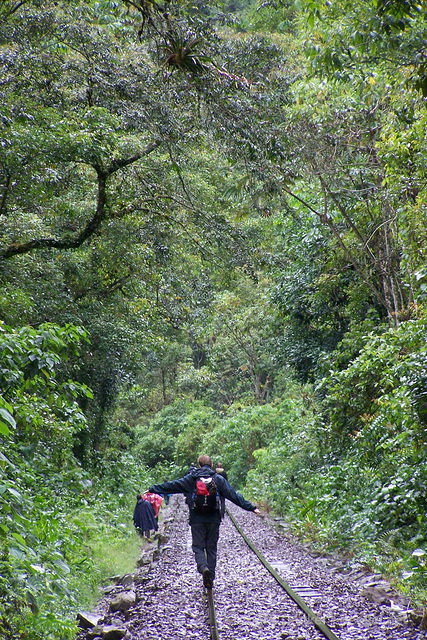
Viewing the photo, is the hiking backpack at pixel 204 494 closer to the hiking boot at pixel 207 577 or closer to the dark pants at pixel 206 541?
the dark pants at pixel 206 541

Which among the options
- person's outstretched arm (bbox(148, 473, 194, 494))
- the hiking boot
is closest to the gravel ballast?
the hiking boot

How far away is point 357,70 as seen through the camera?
914 centimetres

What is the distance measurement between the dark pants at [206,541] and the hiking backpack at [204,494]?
0.23 m

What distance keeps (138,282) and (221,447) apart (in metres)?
16.6

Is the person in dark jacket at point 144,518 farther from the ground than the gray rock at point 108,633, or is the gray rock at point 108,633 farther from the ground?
the person in dark jacket at point 144,518

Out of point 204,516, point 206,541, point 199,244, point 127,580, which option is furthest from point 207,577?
point 199,244

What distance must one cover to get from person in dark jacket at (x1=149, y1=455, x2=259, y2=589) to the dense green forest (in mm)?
1604

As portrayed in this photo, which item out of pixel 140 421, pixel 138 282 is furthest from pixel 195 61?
pixel 140 421

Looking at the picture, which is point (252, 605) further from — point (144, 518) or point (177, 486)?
point (144, 518)

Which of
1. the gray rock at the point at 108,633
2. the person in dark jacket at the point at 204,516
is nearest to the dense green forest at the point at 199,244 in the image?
the gray rock at the point at 108,633

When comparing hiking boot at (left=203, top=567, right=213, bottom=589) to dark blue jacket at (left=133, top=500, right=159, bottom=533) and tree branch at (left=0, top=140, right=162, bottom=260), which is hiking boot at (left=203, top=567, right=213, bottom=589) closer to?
tree branch at (left=0, top=140, right=162, bottom=260)

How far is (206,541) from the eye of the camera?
25.5 feet

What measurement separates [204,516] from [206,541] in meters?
0.35

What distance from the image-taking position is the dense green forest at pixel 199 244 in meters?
6.99
